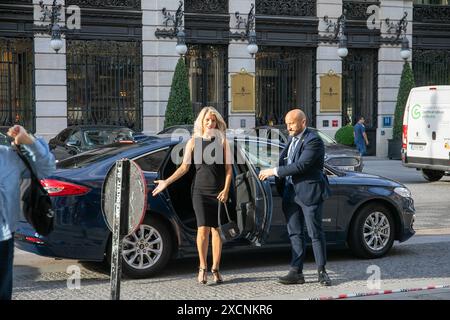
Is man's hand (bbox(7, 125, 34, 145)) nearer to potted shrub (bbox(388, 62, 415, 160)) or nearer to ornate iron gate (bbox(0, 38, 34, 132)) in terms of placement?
ornate iron gate (bbox(0, 38, 34, 132))

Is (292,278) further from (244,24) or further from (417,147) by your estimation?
(244,24)

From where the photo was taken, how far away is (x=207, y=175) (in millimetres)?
7371

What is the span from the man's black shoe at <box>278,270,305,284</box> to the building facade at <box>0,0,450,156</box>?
684 inches

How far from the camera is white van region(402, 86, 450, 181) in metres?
17.6

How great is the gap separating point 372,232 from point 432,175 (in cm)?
1148

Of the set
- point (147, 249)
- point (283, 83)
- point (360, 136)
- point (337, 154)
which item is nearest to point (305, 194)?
point (147, 249)

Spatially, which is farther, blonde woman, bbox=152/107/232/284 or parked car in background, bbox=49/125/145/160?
parked car in background, bbox=49/125/145/160

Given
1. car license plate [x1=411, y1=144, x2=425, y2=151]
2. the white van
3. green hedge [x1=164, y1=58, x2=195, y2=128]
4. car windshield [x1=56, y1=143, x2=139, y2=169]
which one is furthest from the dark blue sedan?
green hedge [x1=164, y1=58, x2=195, y2=128]

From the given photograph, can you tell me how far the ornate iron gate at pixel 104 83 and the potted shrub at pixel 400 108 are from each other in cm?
998

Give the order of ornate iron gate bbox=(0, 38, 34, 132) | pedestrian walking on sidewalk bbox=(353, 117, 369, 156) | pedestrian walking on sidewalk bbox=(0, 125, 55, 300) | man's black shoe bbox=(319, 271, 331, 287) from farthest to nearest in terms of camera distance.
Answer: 1. pedestrian walking on sidewalk bbox=(353, 117, 369, 156)
2. ornate iron gate bbox=(0, 38, 34, 132)
3. man's black shoe bbox=(319, 271, 331, 287)
4. pedestrian walking on sidewalk bbox=(0, 125, 55, 300)

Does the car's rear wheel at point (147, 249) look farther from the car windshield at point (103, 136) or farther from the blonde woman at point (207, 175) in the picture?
the car windshield at point (103, 136)

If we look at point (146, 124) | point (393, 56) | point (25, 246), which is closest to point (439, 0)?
point (393, 56)

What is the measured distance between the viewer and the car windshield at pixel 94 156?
7986 mm

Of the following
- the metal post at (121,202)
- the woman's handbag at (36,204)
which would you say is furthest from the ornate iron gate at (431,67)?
the woman's handbag at (36,204)
